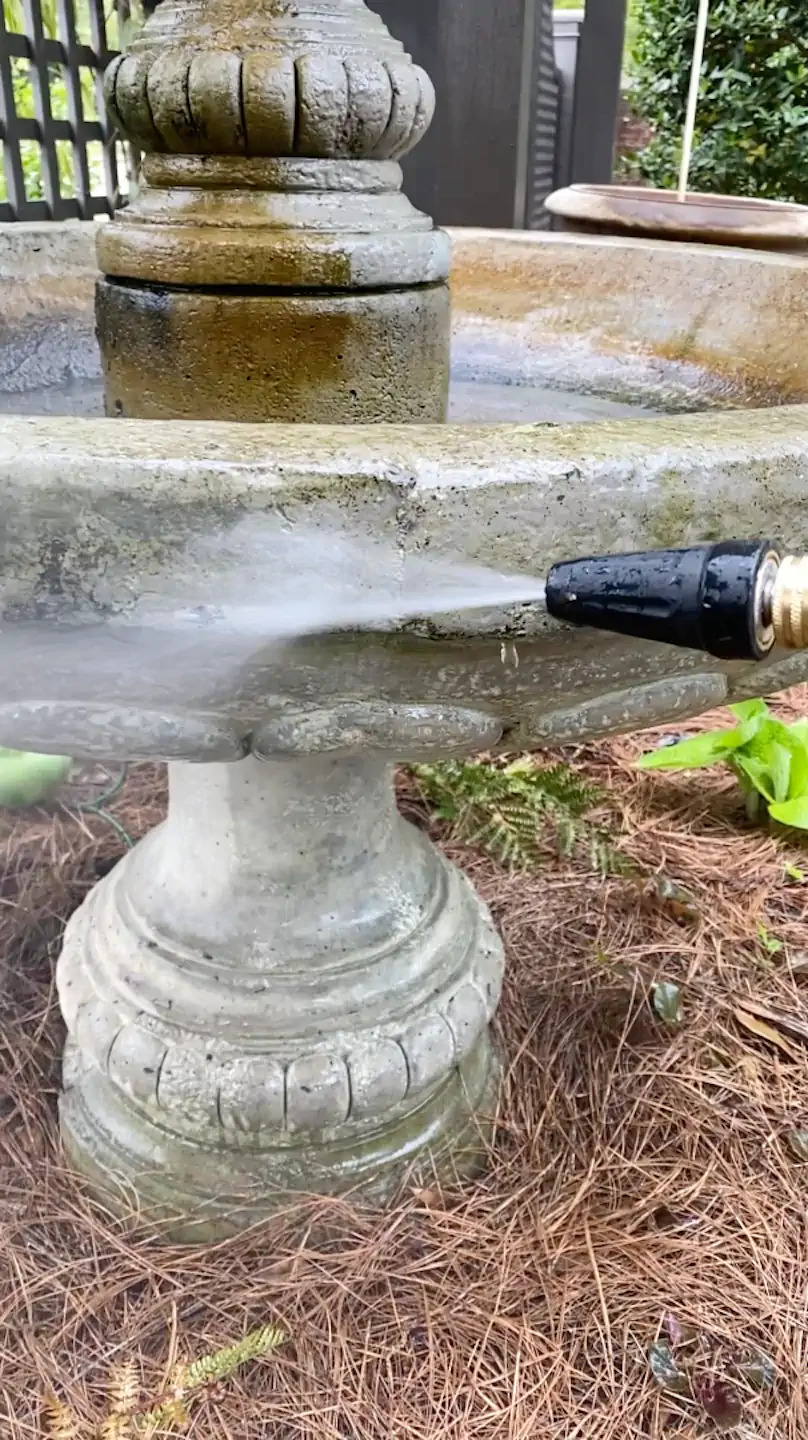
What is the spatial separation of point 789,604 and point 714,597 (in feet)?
0.12

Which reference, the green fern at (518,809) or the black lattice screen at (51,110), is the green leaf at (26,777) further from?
the black lattice screen at (51,110)

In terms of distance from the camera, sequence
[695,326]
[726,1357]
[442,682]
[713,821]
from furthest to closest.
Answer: [713,821] < [695,326] < [726,1357] < [442,682]

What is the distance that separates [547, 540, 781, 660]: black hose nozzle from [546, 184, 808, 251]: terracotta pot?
84.6 inches

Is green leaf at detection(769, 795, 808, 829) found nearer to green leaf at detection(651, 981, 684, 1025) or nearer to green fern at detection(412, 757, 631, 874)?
green fern at detection(412, 757, 631, 874)

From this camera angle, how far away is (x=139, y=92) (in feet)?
3.14

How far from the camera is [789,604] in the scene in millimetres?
556

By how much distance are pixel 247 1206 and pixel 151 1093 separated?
16cm

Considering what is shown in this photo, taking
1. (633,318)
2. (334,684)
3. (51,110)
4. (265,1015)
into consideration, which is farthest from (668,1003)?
(51,110)

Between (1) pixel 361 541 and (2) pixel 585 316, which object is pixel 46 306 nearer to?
(2) pixel 585 316

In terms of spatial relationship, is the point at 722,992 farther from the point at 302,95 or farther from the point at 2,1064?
the point at 302,95

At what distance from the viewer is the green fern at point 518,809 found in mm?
1988

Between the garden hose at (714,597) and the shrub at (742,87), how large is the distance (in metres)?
5.63

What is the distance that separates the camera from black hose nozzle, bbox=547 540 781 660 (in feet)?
1.80

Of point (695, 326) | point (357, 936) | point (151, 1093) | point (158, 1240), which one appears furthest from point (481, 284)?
point (158, 1240)
